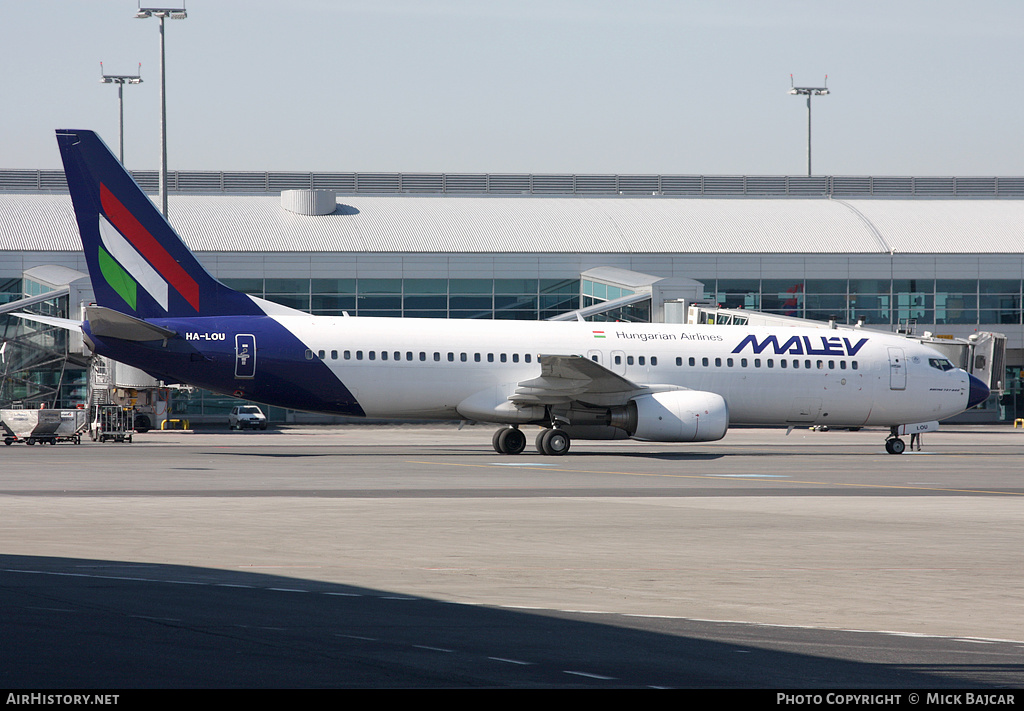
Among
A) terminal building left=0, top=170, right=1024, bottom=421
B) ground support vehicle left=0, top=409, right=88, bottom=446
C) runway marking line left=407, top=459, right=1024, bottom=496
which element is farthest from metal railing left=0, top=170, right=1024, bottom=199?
runway marking line left=407, top=459, right=1024, bottom=496

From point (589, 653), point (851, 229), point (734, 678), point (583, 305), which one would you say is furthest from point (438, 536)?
point (851, 229)

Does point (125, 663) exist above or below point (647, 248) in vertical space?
below

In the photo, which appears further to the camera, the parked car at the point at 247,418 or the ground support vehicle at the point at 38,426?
the parked car at the point at 247,418

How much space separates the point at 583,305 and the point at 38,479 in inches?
1865

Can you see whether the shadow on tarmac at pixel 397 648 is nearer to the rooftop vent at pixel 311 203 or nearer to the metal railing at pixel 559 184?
the rooftop vent at pixel 311 203

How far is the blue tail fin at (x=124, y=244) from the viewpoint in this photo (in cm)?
3119

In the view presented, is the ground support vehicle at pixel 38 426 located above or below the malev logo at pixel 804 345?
below

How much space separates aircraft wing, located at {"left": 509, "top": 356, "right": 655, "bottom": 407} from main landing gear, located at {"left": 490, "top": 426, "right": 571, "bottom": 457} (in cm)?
93

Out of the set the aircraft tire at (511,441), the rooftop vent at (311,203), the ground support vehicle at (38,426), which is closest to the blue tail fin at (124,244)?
the aircraft tire at (511,441)

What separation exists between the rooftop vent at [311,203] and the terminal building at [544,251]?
9cm

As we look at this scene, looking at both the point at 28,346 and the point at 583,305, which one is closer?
the point at 28,346

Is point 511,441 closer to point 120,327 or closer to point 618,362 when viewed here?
point 618,362

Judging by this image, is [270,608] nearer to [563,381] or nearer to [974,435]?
[563,381]

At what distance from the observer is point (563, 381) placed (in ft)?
106
